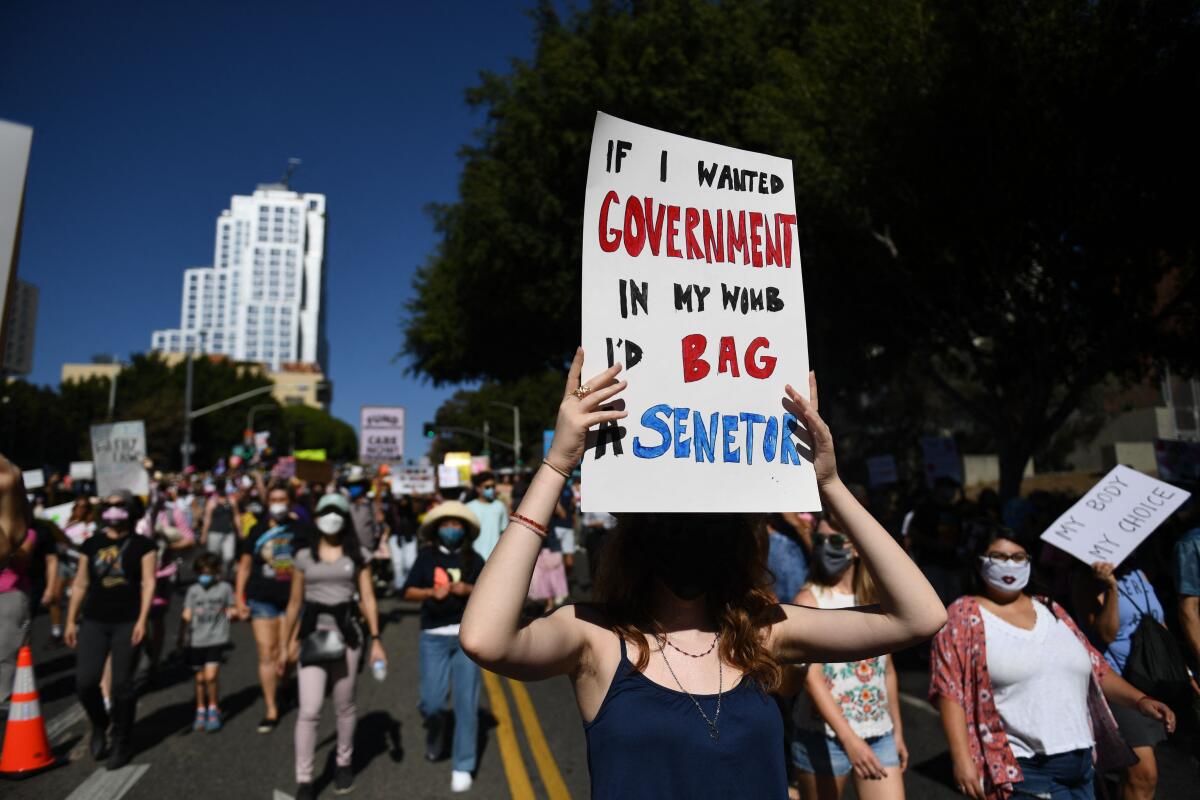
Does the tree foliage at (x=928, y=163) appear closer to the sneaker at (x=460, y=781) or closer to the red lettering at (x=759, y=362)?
the sneaker at (x=460, y=781)

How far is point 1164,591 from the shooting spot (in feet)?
26.0

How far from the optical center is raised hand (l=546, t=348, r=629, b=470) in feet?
6.09

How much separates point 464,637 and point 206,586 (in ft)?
20.2

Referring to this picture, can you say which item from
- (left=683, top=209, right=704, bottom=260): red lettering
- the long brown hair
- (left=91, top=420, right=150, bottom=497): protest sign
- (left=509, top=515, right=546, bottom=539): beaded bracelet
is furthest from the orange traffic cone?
(left=683, top=209, right=704, bottom=260): red lettering

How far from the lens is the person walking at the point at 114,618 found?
577 cm

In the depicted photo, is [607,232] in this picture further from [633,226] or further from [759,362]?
[759,362]

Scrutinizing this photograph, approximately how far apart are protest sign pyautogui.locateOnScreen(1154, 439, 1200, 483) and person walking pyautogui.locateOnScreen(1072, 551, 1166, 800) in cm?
514

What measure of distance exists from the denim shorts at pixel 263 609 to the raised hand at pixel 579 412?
5899 mm

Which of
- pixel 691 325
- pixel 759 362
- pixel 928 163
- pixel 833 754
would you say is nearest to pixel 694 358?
pixel 691 325

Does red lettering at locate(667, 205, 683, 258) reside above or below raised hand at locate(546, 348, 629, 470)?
above

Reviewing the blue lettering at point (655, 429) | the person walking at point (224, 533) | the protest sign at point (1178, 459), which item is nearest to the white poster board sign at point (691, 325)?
the blue lettering at point (655, 429)

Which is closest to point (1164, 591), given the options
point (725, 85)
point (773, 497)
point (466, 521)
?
point (466, 521)

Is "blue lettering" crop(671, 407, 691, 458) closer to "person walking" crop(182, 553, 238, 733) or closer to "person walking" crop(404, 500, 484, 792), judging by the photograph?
"person walking" crop(404, 500, 484, 792)

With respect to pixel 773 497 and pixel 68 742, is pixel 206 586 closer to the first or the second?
pixel 68 742
